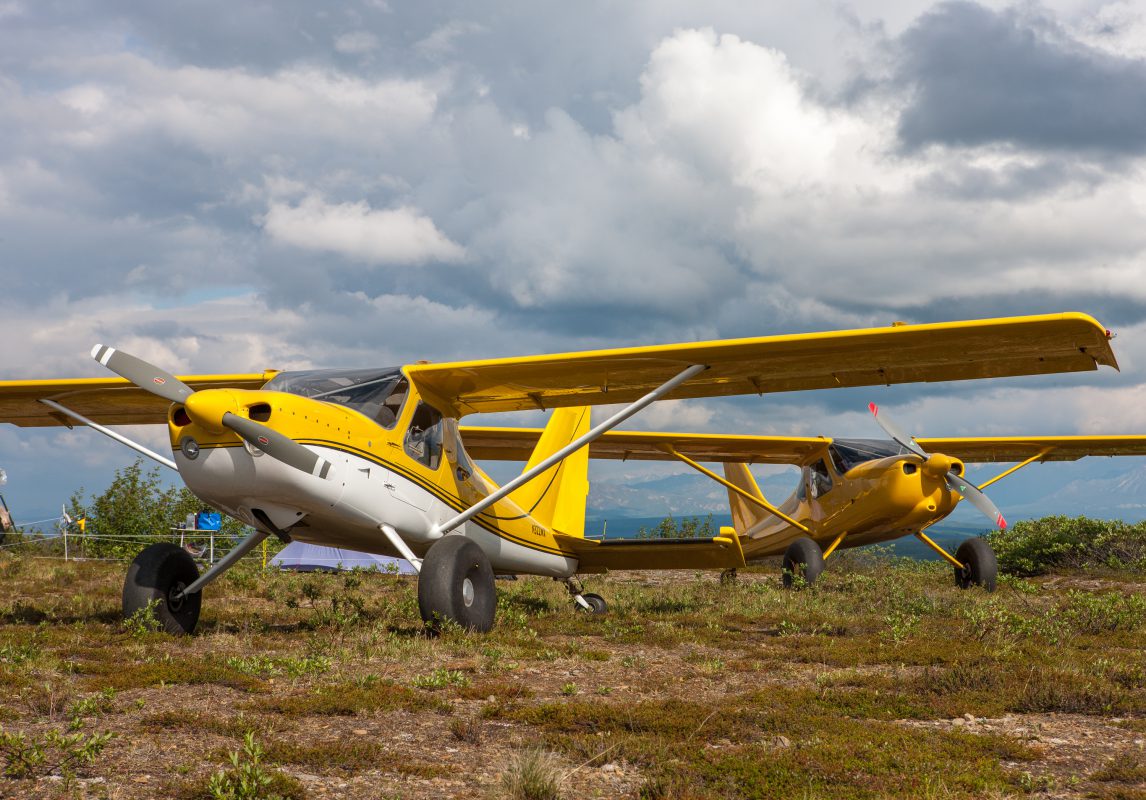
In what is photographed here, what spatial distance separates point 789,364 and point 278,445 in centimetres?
522

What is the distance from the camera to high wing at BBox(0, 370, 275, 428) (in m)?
10.5

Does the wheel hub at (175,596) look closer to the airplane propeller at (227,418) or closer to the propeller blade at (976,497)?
the airplane propeller at (227,418)

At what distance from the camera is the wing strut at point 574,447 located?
9.27 m

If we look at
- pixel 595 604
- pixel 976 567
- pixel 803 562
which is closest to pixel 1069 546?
pixel 976 567

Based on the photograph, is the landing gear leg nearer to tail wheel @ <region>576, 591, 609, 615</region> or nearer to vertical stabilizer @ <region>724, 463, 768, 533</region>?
tail wheel @ <region>576, 591, 609, 615</region>

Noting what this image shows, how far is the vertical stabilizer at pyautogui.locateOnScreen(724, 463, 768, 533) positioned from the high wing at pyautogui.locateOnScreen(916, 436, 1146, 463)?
3.63 metres

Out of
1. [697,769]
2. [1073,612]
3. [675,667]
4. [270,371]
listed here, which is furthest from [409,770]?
[1073,612]

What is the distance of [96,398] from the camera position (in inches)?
444

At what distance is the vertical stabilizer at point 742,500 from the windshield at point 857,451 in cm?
262

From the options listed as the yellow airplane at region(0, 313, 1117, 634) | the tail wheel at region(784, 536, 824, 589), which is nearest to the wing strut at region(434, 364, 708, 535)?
the yellow airplane at region(0, 313, 1117, 634)

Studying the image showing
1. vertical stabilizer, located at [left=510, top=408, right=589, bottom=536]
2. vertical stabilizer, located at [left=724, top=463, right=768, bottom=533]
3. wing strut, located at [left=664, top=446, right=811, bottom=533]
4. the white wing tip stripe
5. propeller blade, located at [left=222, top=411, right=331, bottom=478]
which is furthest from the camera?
vertical stabilizer, located at [left=724, top=463, right=768, bottom=533]

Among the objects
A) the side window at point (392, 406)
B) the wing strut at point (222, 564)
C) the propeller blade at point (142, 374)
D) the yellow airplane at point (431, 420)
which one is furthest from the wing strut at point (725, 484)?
the propeller blade at point (142, 374)

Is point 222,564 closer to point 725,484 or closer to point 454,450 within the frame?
point 454,450

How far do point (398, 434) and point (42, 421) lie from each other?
19.6ft
